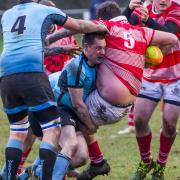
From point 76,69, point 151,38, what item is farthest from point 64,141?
point 151,38

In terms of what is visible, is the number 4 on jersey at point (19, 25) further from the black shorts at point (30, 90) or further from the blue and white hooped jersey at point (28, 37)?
the black shorts at point (30, 90)

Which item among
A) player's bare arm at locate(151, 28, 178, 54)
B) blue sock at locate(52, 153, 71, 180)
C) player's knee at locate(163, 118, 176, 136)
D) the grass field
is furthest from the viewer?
the grass field

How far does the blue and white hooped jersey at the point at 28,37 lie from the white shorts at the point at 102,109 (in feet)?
2.06

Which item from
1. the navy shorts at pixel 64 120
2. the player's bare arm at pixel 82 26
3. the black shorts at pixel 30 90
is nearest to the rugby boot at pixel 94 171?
the navy shorts at pixel 64 120

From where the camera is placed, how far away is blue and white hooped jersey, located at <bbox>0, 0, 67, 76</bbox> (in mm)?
7375

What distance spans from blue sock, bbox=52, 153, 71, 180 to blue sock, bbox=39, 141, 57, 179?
0.06 metres

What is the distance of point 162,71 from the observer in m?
8.90

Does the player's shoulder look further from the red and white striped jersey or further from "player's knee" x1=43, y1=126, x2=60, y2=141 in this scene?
"player's knee" x1=43, y1=126, x2=60, y2=141

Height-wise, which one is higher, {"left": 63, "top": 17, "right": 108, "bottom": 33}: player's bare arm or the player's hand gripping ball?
{"left": 63, "top": 17, "right": 108, "bottom": 33}: player's bare arm

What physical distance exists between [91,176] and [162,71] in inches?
54.4

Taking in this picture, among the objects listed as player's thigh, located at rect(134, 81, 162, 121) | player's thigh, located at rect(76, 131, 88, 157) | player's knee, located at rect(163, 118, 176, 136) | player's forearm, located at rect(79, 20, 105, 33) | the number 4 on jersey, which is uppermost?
the number 4 on jersey

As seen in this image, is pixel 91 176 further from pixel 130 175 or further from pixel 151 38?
pixel 151 38

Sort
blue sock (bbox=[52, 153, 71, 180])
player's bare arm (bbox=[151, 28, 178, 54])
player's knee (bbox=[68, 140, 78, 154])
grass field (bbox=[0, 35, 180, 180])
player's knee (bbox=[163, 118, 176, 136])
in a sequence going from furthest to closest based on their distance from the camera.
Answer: grass field (bbox=[0, 35, 180, 180]) < player's knee (bbox=[163, 118, 176, 136]) < player's bare arm (bbox=[151, 28, 178, 54]) < player's knee (bbox=[68, 140, 78, 154]) < blue sock (bbox=[52, 153, 71, 180])

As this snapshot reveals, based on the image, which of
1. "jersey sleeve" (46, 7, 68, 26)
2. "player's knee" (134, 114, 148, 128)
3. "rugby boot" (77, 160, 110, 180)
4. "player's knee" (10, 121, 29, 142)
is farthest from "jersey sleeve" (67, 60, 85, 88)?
"player's knee" (134, 114, 148, 128)
